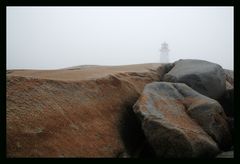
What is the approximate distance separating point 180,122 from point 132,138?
104 centimetres

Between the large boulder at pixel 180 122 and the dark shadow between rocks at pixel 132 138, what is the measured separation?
0.45 meters

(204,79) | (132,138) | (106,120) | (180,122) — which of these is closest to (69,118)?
(106,120)

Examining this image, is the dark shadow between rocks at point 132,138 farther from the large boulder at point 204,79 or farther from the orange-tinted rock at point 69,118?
the large boulder at point 204,79

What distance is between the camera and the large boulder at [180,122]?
409cm

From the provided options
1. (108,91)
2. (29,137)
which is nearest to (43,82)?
(29,137)

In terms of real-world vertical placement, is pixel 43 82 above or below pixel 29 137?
above

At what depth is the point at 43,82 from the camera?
14.2ft

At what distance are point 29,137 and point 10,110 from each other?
0.54 m

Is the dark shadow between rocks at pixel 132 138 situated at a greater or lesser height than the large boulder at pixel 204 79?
lesser

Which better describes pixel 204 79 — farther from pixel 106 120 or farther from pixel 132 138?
pixel 106 120

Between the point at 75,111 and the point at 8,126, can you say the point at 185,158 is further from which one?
the point at 8,126

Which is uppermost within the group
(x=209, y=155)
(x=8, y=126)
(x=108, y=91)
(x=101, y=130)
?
(x=108, y=91)

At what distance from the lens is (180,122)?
14.8 ft

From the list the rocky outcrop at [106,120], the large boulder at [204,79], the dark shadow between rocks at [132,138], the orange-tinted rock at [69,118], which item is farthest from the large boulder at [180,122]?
the large boulder at [204,79]
